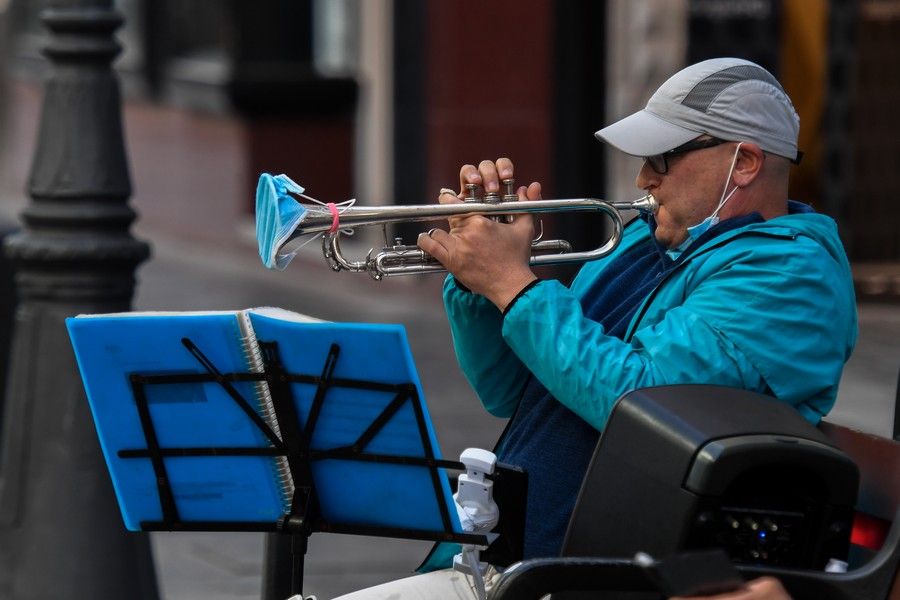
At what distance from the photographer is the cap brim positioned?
309 cm

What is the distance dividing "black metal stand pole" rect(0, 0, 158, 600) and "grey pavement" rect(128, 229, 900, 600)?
30.2 inches

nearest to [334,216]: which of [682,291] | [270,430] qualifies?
[270,430]

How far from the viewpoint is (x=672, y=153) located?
313 cm

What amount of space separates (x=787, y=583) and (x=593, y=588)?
330mm

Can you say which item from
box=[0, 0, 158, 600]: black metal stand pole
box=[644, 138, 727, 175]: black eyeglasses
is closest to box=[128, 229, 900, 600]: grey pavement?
box=[0, 0, 158, 600]: black metal stand pole

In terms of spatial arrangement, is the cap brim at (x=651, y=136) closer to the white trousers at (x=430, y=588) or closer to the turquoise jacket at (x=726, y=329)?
the turquoise jacket at (x=726, y=329)

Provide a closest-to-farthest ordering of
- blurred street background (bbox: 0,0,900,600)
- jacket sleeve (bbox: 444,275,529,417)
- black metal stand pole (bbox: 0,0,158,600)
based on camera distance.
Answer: jacket sleeve (bbox: 444,275,529,417) < black metal stand pole (bbox: 0,0,158,600) < blurred street background (bbox: 0,0,900,600)

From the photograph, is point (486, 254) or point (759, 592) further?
point (486, 254)

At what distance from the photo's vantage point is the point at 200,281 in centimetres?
1170

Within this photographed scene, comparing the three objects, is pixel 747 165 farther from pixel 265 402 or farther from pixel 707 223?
pixel 265 402

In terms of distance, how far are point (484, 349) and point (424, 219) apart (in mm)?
409

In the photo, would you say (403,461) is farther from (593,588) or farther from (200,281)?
(200,281)

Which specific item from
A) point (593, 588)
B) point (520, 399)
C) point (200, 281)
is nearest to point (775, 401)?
point (593, 588)

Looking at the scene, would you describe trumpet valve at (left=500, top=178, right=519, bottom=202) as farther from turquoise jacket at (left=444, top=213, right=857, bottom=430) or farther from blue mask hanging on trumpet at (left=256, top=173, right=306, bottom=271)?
blue mask hanging on trumpet at (left=256, top=173, right=306, bottom=271)
